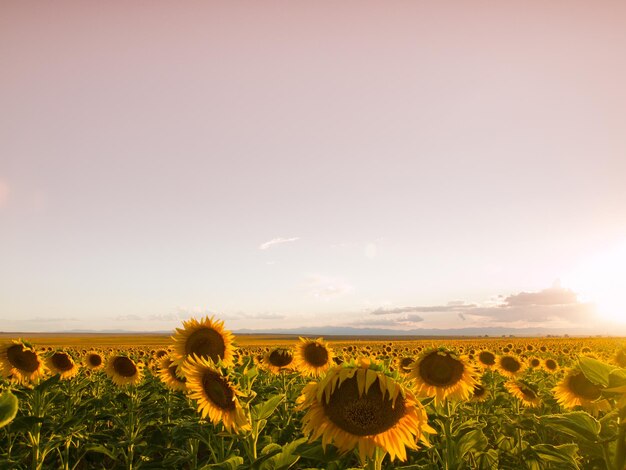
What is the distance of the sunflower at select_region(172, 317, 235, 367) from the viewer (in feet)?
23.7

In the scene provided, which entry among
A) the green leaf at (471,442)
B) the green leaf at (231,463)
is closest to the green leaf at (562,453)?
the green leaf at (471,442)

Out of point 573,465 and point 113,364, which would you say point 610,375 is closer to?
point 573,465

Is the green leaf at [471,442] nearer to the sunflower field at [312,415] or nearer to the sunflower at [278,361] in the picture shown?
the sunflower field at [312,415]

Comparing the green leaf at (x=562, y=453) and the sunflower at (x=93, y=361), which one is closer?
the green leaf at (x=562, y=453)

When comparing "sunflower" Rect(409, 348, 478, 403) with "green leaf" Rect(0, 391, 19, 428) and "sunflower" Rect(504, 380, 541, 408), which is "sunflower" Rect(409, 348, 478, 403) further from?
"green leaf" Rect(0, 391, 19, 428)

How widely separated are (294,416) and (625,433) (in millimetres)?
7500

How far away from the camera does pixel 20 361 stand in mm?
9664

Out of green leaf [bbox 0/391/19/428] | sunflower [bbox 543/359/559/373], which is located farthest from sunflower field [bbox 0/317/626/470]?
sunflower [bbox 543/359/559/373]

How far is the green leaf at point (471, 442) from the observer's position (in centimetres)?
625

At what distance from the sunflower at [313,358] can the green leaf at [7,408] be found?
8.63 m

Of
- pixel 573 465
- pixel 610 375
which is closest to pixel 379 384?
pixel 610 375

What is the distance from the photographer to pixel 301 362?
11023mm

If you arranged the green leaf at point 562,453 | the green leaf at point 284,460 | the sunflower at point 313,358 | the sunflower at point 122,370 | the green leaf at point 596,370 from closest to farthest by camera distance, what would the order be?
1. the green leaf at point 596,370
2. the green leaf at point 284,460
3. the green leaf at point 562,453
4. the sunflower at point 313,358
5. the sunflower at point 122,370

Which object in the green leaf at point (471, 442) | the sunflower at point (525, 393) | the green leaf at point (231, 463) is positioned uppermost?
the green leaf at point (231, 463)
